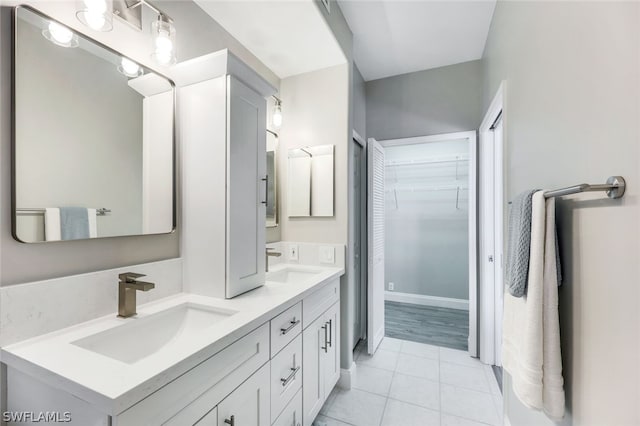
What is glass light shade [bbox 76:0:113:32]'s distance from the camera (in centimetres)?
93

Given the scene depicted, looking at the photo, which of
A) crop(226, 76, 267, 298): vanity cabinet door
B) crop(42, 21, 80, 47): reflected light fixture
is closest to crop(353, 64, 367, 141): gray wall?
crop(226, 76, 267, 298): vanity cabinet door

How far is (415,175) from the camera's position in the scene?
13.3 ft

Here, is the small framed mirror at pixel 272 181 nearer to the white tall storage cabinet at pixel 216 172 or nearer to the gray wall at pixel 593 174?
the white tall storage cabinet at pixel 216 172

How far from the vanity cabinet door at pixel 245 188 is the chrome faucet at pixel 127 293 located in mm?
358

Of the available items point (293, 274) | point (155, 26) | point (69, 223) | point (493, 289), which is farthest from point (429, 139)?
point (69, 223)

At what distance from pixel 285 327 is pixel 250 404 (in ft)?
1.06

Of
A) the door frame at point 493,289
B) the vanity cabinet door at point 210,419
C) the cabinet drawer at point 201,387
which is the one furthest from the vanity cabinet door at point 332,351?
the door frame at point 493,289

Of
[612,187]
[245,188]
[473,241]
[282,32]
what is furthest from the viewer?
[473,241]

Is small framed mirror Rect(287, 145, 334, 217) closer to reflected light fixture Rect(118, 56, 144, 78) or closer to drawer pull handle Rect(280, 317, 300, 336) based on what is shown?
drawer pull handle Rect(280, 317, 300, 336)

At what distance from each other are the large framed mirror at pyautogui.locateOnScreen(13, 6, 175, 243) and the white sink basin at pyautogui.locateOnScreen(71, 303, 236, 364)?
347 millimetres

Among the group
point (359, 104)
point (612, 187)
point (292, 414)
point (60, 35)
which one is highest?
point (359, 104)

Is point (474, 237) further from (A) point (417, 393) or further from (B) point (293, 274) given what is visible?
(B) point (293, 274)

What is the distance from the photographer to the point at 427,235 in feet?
13.0

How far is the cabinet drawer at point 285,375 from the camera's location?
119 cm
